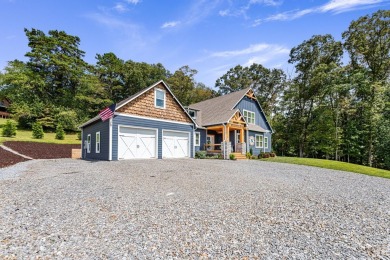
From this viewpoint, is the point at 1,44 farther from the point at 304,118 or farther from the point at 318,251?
the point at 304,118

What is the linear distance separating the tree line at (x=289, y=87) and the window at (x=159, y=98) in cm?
2212

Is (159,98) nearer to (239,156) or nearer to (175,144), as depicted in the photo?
(175,144)

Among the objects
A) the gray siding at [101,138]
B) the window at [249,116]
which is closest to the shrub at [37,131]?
the gray siding at [101,138]

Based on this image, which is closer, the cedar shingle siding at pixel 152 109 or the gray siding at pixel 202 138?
the cedar shingle siding at pixel 152 109

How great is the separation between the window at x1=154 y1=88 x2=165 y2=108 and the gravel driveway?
1013 cm

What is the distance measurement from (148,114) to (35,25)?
36.7 meters

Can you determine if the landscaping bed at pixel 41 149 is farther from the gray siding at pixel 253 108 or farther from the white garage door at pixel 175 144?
the gray siding at pixel 253 108

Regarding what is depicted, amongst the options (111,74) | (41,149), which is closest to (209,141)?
(41,149)

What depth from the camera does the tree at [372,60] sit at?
2378 centimetres

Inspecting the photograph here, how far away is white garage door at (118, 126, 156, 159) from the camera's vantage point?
14.3 meters

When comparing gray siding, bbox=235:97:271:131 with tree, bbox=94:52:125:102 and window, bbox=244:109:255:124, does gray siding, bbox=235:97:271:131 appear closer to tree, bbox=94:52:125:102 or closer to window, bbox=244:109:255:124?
window, bbox=244:109:255:124

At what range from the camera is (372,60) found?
25.1 meters

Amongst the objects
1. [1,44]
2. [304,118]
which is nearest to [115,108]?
[1,44]

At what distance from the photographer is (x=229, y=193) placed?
20.5 ft
